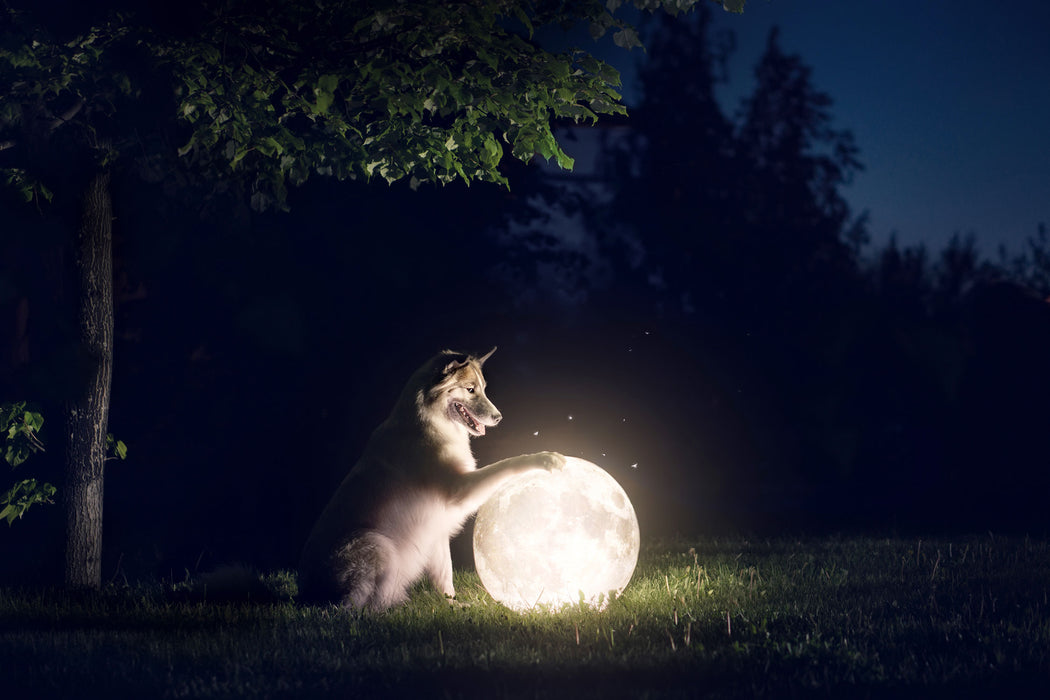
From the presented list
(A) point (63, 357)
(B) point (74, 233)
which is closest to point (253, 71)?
(B) point (74, 233)

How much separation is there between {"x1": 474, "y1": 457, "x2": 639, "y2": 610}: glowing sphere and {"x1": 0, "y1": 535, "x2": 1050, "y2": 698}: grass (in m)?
0.20

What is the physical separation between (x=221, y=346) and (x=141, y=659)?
690 cm

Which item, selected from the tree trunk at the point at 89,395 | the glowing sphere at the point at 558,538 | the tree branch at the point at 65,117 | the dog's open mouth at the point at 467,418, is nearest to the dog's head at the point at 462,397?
the dog's open mouth at the point at 467,418

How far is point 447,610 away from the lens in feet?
25.1

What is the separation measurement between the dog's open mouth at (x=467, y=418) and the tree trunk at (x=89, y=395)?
378 cm

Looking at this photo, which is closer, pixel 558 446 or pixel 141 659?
pixel 141 659

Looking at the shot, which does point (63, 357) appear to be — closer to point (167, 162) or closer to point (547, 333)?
point (167, 162)

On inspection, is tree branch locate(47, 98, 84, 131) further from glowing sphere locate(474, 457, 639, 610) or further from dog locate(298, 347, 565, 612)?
glowing sphere locate(474, 457, 639, 610)

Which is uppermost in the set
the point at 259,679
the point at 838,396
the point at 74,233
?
the point at 74,233

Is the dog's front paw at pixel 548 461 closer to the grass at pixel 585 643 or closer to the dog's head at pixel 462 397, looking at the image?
the dog's head at pixel 462 397

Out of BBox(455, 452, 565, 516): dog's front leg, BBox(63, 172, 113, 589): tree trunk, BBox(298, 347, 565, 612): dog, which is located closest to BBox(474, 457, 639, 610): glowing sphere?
BBox(455, 452, 565, 516): dog's front leg

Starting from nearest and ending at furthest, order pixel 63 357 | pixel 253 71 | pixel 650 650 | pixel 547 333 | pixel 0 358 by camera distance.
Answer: pixel 650 650 < pixel 253 71 < pixel 63 357 < pixel 0 358 < pixel 547 333

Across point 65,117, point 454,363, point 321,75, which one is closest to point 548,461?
point 454,363

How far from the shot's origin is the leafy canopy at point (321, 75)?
7875mm
